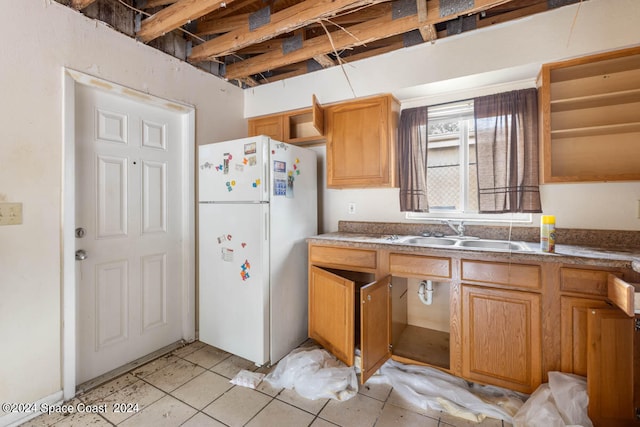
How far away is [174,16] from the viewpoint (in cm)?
197

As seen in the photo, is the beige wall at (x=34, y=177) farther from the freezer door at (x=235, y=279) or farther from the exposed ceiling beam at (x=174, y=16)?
the freezer door at (x=235, y=279)

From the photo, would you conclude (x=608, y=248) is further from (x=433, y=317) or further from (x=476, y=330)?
(x=433, y=317)

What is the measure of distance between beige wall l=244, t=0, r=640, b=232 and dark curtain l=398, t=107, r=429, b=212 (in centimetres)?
17

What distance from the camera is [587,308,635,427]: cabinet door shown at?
4.70ft

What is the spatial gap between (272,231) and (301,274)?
564mm

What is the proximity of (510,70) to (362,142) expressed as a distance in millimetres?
1142

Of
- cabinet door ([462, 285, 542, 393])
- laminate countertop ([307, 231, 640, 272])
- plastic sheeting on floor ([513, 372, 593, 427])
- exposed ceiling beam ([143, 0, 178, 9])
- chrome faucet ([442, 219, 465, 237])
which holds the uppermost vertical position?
exposed ceiling beam ([143, 0, 178, 9])

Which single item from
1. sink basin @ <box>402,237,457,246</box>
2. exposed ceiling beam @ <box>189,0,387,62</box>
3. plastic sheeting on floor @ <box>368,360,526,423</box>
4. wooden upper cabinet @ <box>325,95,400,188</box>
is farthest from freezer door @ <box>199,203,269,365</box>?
exposed ceiling beam @ <box>189,0,387,62</box>

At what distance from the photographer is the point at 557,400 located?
59.3 inches

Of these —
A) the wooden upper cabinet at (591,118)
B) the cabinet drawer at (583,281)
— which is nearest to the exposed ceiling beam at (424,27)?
the wooden upper cabinet at (591,118)

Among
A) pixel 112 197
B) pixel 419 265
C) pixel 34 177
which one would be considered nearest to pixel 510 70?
pixel 419 265

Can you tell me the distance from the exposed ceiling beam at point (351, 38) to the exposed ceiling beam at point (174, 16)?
71 centimetres

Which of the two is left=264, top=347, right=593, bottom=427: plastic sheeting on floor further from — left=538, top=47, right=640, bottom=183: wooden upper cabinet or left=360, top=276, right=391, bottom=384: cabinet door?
left=538, top=47, right=640, bottom=183: wooden upper cabinet

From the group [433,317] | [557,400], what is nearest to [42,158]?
[433,317]
